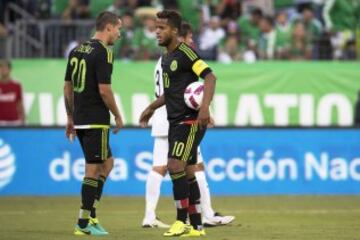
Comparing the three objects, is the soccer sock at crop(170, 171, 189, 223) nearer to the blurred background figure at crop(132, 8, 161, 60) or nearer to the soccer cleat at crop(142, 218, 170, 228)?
the soccer cleat at crop(142, 218, 170, 228)

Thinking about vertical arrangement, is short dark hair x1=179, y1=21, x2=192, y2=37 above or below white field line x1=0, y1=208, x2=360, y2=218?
above

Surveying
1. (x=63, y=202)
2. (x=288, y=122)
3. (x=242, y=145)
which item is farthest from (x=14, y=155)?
(x=288, y=122)

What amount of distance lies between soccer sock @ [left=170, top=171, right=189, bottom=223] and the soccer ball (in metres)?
0.72

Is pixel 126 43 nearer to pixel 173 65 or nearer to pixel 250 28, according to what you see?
pixel 250 28

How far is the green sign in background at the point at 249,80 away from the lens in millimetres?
19906

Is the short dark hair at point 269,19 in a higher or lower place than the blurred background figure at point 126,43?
higher

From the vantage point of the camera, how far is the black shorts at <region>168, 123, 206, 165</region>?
10539 mm

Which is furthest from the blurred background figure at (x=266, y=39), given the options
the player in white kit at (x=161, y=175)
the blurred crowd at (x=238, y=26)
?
the player in white kit at (x=161, y=175)

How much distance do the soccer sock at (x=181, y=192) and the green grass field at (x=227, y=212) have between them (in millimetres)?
375

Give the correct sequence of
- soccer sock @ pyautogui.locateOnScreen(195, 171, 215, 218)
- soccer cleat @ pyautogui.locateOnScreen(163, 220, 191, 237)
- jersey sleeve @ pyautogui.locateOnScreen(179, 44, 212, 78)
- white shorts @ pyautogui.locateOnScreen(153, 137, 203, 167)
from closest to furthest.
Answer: jersey sleeve @ pyautogui.locateOnScreen(179, 44, 212, 78) → soccer cleat @ pyautogui.locateOnScreen(163, 220, 191, 237) → soccer sock @ pyautogui.locateOnScreen(195, 171, 215, 218) → white shorts @ pyautogui.locateOnScreen(153, 137, 203, 167)

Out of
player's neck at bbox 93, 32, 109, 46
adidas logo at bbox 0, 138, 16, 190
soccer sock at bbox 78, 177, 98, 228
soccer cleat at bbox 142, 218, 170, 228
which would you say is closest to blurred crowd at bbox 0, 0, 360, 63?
adidas logo at bbox 0, 138, 16, 190

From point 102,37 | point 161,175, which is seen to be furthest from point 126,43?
point 102,37

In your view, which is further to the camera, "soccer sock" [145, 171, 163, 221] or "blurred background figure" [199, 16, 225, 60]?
"blurred background figure" [199, 16, 225, 60]

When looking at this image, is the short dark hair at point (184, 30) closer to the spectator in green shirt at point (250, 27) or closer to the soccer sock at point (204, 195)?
the soccer sock at point (204, 195)
